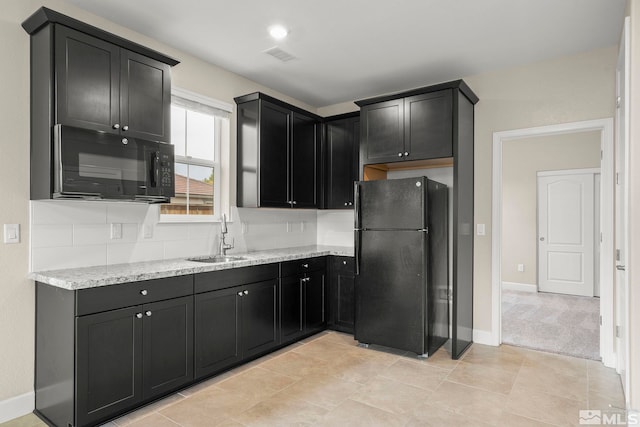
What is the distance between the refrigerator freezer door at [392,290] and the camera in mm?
3383

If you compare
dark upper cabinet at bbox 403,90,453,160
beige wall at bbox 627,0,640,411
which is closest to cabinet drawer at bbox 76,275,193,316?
dark upper cabinet at bbox 403,90,453,160

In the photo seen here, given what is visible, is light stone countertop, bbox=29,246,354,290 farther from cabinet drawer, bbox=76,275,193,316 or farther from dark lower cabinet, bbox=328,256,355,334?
dark lower cabinet, bbox=328,256,355,334

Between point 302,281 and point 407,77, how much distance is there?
2373 mm

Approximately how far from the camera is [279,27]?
3.02 meters

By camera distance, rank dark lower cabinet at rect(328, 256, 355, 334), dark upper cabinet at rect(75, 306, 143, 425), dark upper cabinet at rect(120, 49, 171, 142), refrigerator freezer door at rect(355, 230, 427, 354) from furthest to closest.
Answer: dark lower cabinet at rect(328, 256, 355, 334)
refrigerator freezer door at rect(355, 230, 427, 354)
dark upper cabinet at rect(120, 49, 171, 142)
dark upper cabinet at rect(75, 306, 143, 425)

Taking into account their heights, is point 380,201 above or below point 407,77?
below

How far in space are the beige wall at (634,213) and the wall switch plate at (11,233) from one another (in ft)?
11.8

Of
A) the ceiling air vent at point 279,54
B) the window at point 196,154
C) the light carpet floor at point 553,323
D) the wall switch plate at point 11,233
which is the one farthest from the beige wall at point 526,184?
the wall switch plate at point 11,233

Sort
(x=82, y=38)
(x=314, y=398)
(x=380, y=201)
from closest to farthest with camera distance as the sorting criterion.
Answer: (x=82, y=38)
(x=314, y=398)
(x=380, y=201)

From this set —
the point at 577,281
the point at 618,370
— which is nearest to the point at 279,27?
the point at 618,370

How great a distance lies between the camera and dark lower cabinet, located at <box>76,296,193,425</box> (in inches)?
86.5

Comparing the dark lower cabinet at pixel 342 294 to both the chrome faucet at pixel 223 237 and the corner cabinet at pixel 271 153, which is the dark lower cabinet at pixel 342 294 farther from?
the chrome faucet at pixel 223 237

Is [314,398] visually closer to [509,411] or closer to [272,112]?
[509,411]

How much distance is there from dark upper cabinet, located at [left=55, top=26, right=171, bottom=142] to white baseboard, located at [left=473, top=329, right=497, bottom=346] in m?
3.41
